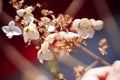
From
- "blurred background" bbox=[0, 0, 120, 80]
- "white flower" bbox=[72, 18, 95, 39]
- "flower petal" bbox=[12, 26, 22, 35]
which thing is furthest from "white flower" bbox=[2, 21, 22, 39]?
"blurred background" bbox=[0, 0, 120, 80]

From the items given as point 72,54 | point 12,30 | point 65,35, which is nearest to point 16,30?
point 12,30

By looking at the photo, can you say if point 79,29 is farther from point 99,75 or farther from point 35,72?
point 35,72

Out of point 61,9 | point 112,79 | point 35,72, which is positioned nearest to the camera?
point 112,79

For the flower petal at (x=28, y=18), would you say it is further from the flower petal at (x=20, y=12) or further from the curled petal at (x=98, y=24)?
the curled petal at (x=98, y=24)

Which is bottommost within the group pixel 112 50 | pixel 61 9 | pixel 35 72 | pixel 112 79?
pixel 112 79

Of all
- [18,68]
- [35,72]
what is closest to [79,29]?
[35,72]

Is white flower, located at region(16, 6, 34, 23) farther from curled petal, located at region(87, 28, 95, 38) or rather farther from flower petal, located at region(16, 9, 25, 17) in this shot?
curled petal, located at region(87, 28, 95, 38)
